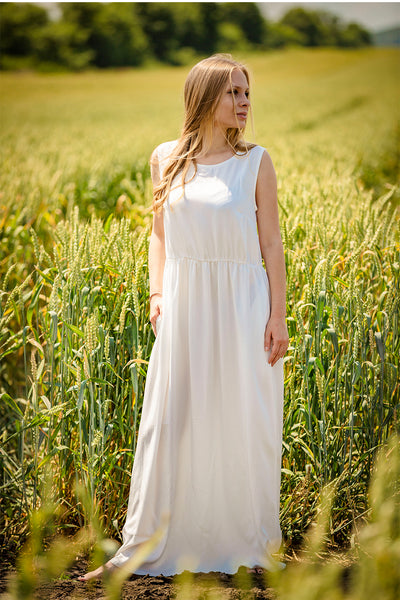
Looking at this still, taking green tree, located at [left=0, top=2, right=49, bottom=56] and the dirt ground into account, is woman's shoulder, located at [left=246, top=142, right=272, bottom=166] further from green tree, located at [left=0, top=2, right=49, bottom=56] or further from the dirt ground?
green tree, located at [left=0, top=2, right=49, bottom=56]

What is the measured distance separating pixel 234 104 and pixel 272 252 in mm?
449

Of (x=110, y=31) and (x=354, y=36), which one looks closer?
(x=110, y=31)

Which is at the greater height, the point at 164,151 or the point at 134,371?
the point at 164,151

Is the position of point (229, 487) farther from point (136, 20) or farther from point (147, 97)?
point (136, 20)

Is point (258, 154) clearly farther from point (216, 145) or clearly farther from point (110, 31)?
point (110, 31)

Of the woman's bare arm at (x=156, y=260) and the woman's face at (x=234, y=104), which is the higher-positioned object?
the woman's face at (x=234, y=104)

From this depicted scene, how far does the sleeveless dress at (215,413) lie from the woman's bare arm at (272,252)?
0.08ft

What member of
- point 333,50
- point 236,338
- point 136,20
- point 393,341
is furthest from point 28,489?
point 333,50

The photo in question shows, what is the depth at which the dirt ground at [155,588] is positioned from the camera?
1.55 metres

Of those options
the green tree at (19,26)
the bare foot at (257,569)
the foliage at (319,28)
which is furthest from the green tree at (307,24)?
the bare foot at (257,569)

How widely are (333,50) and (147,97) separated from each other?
23724 mm

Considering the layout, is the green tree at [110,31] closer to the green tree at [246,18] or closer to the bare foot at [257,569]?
the green tree at [246,18]

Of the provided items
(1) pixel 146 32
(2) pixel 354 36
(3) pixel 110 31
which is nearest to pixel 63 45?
(3) pixel 110 31

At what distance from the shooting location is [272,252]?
172cm
